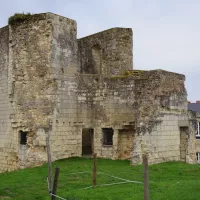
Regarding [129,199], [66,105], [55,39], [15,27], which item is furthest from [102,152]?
[129,199]

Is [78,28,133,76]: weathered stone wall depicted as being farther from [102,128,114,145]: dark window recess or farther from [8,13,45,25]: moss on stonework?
[8,13,45,25]: moss on stonework

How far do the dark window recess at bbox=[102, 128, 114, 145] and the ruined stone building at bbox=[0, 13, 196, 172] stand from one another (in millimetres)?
50

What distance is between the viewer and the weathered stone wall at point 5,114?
18.5 m

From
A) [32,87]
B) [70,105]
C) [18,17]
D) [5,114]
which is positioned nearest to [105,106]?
[70,105]

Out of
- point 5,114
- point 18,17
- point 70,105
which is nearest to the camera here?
point 18,17

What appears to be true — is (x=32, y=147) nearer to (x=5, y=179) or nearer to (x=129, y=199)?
(x=5, y=179)

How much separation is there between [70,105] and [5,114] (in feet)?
10.7

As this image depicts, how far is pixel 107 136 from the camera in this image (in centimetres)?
1909

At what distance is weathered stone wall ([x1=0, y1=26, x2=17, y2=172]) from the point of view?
60.8 ft

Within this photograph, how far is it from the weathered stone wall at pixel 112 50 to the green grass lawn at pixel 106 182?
5.40 metres

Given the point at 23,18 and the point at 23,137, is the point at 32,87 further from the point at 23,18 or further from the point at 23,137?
the point at 23,18

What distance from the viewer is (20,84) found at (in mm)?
18047

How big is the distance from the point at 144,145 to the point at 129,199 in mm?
6805

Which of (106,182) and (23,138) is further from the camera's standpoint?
(23,138)
